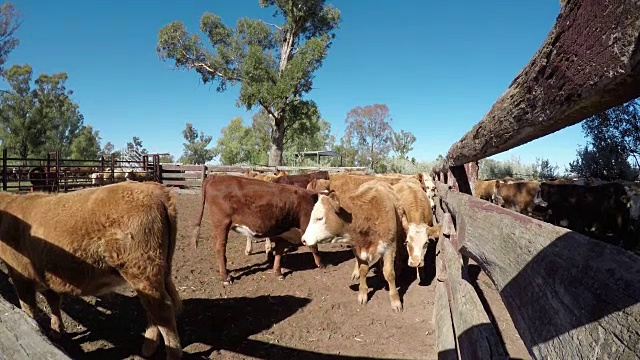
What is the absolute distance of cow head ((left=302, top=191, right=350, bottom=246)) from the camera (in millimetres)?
5602

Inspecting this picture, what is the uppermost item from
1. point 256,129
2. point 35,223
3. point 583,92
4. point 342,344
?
point 256,129

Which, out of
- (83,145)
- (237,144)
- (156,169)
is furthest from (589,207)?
(237,144)

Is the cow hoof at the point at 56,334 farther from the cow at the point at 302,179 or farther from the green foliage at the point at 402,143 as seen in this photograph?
the green foliage at the point at 402,143

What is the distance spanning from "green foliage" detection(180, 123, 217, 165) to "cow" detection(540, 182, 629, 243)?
73329 millimetres

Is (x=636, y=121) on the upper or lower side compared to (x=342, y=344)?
upper

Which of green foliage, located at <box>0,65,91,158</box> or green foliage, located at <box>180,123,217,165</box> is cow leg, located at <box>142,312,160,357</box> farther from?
green foliage, located at <box>180,123,217,165</box>

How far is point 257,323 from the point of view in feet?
16.2

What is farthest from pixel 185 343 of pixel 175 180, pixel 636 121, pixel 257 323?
pixel 175 180

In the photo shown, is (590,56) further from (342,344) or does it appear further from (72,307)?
(72,307)

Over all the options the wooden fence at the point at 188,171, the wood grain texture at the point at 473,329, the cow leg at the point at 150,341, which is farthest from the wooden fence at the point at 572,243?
the wooden fence at the point at 188,171

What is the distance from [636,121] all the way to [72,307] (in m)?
13.9

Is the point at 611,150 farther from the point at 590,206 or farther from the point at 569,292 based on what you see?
the point at 569,292

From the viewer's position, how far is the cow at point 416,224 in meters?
5.77

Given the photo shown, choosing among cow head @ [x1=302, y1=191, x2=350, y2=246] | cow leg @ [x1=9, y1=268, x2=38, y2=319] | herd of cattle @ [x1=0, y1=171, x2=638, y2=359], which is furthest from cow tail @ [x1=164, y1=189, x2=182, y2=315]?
cow head @ [x1=302, y1=191, x2=350, y2=246]
